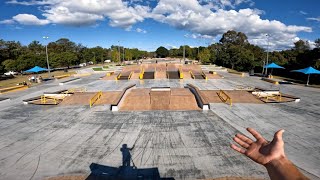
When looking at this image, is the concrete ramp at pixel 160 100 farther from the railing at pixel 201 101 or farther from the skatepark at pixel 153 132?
the railing at pixel 201 101

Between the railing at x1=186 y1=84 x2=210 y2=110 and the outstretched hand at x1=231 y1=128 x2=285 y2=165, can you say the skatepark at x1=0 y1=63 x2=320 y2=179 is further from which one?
the outstretched hand at x1=231 y1=128 x2=285 y2=165

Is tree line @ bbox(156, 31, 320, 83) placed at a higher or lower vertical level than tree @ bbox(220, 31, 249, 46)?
lower

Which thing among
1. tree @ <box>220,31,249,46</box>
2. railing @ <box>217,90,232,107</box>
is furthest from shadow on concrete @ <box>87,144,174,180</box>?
tree @ <box>220,31,249,46</box>

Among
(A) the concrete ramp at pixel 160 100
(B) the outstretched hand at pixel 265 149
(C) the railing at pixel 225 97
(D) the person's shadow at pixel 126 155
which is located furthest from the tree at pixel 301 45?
(B) the outstretched hand at pixel 265 149

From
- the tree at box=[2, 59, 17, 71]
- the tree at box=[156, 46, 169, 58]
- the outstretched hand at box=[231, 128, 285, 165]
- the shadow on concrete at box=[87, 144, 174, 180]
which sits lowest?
the shadow on concrete at box=[87, 144, 174, 180]

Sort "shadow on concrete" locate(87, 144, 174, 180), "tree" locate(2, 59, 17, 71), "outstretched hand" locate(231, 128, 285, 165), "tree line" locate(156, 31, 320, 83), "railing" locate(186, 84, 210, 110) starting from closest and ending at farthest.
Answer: "outstretched hand" locate(231, 128, 285, 165) < "shadow on concrete" locate(87, 144, 174, 180) < "railing" locate(186, 84, 210, 110) < "tree line" locate(156, 31, 320, 83) < "tree" locate(2, 59, 17, 71)

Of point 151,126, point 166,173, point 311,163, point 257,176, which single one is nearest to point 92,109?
point 151,126

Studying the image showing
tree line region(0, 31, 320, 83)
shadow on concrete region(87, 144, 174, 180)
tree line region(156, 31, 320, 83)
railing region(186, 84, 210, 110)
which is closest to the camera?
shadow on concrete region(87, 144, 174, 180)

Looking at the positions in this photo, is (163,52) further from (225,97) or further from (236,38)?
(225,97)

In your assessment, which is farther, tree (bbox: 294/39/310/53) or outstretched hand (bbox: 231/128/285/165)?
tree (bbox: 294/39/310/53)
